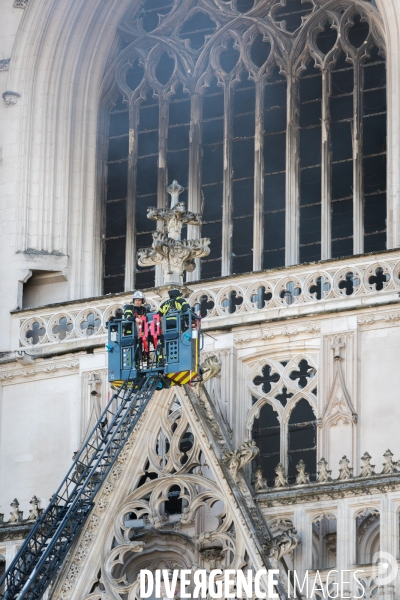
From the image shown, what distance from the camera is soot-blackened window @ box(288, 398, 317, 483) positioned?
3319 cm

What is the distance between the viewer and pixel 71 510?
3117 cm

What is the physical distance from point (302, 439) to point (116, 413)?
256 cm

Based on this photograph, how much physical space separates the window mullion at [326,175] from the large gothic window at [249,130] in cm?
1

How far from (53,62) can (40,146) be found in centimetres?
121

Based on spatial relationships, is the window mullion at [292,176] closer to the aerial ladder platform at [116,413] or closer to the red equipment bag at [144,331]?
the aerial ladder platform at [116,413]

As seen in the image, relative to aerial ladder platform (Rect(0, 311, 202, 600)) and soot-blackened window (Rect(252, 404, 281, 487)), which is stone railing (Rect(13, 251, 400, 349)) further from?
aerial ladder platform (Rect(0, 311, 202, 600))

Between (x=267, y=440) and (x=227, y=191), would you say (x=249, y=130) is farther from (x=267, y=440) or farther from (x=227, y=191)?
(x=267, y=440)

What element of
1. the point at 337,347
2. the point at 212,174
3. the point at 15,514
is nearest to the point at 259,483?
the point at 337,347

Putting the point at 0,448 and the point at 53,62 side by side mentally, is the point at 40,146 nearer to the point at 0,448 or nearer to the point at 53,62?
the point at 53,62

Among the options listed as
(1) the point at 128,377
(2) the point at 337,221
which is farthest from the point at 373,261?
(1) the point at 128,377

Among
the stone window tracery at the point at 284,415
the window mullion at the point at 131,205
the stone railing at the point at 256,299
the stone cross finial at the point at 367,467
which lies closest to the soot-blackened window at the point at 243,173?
the stone railing at the point at 256,299

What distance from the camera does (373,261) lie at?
3366 centimetres

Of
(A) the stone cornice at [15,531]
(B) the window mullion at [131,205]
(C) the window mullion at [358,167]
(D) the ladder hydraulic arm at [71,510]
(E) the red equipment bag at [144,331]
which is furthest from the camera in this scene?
(B) the window mullion at [131,205]

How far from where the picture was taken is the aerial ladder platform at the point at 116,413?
30891 millimetres
